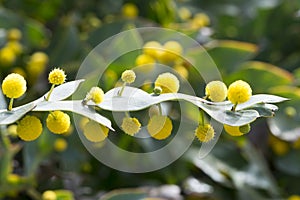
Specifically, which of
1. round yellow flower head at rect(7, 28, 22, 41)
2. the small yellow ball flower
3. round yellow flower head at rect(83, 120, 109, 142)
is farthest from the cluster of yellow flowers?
round yellow flower head at rect(83, 120, 109, 142)

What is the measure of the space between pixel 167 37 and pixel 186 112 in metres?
0.23

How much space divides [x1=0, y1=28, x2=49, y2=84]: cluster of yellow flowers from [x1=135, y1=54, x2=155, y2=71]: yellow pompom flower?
0.76ft

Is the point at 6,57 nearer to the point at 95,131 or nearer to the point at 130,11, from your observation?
the point at 130,11

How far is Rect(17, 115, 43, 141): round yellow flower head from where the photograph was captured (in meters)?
0.42

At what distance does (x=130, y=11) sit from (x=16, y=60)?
0.25 metres

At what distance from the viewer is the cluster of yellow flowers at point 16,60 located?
0.90 meters

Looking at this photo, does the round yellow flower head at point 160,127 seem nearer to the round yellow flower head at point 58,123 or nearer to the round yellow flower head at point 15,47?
the round yellow flower head at point 58,123

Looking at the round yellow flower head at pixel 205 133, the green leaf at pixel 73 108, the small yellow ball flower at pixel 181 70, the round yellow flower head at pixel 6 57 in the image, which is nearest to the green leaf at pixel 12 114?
the green leaf at pixel 73 108

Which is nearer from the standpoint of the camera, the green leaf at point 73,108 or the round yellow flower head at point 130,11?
the green leaf at point 73,108

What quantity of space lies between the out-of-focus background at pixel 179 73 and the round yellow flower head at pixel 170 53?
0.06 ft

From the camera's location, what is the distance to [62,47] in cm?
90

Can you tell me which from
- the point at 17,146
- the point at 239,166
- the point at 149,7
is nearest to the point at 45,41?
the point at 149,7

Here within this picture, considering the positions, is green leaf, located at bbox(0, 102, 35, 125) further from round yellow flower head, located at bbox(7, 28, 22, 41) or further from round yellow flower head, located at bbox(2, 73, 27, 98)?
round yellow flower head, located at bbox(7, 28, 22, 41)

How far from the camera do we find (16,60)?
93 cm
